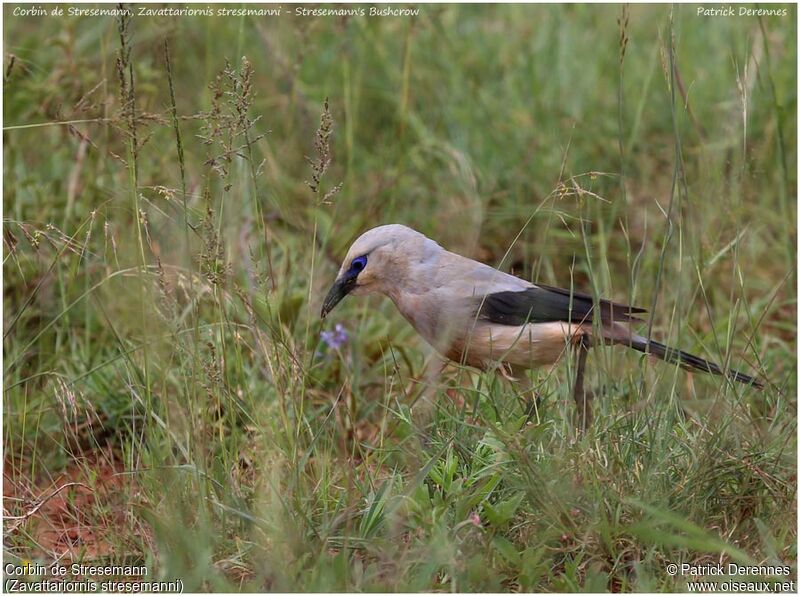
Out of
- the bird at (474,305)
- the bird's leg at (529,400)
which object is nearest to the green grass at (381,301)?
the bird's leg at (529,400)

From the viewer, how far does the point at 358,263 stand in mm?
4117

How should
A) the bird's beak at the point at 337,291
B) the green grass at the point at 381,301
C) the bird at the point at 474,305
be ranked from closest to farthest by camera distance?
the green grass at the point at 381,301
the bird at the point at 474,305
the bird's beak at the point at 337,291

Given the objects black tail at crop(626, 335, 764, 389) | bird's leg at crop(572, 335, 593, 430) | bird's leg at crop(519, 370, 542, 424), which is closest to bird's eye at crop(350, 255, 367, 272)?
bird's leg at crop(519, 370, 542, 424)

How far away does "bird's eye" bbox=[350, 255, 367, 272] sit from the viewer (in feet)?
13.5

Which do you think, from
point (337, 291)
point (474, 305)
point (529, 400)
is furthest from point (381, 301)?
point (529, 400)

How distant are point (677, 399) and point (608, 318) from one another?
60 cm

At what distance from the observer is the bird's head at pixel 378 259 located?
410cm

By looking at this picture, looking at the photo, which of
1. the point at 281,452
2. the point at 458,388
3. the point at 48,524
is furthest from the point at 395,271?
the point at 48,524

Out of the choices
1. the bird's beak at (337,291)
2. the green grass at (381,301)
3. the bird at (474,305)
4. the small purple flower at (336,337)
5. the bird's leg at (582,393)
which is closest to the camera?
the green grass at (381,301)

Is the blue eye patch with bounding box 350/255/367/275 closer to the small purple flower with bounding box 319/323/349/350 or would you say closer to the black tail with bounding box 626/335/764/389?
the small purple flower with bounding box 319/323/349/350

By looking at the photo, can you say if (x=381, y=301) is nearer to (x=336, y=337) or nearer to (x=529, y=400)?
(x=336, y=337)

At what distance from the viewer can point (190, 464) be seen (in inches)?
137

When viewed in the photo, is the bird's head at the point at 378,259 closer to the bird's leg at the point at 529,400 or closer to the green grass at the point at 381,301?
the green grass at the point at 381,301

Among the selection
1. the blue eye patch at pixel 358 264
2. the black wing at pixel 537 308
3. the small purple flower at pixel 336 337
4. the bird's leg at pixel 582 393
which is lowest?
the small purple flower at pixel 336 337
